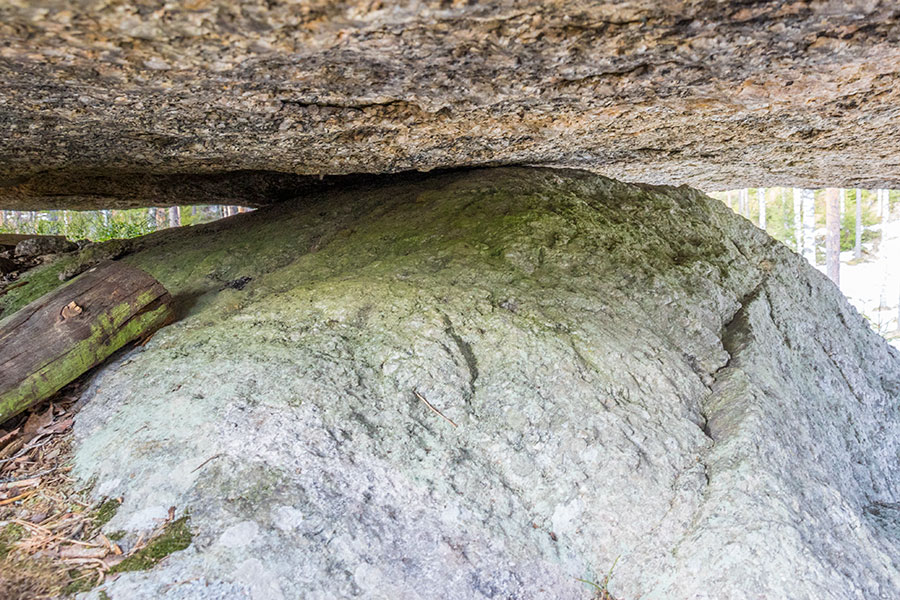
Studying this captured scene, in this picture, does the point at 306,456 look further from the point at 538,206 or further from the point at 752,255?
the point at 752,255

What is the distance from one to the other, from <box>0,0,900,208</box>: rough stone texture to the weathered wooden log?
0.75 meters

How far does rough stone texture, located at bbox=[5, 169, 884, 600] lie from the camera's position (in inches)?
90.7

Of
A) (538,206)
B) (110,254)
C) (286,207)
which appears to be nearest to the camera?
(538,206)

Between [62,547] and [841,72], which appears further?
[841,72]

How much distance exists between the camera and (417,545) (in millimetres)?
2324

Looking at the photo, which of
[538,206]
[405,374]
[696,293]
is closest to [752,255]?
[696,293]

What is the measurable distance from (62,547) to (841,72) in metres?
3.65

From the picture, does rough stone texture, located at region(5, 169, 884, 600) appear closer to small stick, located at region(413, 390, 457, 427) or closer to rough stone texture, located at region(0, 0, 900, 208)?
small stick, located at region(413, 390, 457, 427)

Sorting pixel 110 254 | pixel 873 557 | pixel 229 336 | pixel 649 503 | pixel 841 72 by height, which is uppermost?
pixel 841 72

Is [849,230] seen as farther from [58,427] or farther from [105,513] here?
[105,513]

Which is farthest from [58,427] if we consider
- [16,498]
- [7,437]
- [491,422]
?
[491,422]

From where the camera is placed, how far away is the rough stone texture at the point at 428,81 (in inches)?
74.2

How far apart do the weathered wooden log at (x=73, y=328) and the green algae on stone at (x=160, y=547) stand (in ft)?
3.97

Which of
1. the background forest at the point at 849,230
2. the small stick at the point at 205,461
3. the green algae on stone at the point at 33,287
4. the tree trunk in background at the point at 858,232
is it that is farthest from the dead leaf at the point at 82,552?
the tree trunk in background at the point at 858,232
